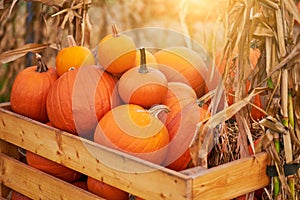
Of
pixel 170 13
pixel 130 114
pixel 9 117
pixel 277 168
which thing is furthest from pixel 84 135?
pixel 170 13

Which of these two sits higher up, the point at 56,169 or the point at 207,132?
the point at 207,132

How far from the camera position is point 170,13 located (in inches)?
115

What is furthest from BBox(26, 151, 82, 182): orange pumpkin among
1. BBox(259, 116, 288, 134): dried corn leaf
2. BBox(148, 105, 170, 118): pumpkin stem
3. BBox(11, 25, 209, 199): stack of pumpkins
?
BBox(259, 116, 288, 134): dried corn leaf

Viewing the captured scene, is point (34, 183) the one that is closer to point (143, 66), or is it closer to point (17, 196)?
point (17, 196)

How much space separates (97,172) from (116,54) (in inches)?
13.0

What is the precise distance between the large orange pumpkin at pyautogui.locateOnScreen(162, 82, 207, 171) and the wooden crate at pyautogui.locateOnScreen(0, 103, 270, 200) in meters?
0.13

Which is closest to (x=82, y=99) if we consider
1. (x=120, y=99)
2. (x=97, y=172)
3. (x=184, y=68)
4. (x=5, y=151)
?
(x=120, y=99)

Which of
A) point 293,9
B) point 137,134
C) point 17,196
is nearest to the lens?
point 293,9

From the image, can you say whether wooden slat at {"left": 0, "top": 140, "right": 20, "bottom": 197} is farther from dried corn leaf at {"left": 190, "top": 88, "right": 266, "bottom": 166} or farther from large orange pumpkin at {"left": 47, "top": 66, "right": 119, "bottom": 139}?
dried corn leaf at {"left": 190, "top": 88, "right": 266, "bottom": 166}

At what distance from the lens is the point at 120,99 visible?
1746mm

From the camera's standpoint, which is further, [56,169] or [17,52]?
[17,52]

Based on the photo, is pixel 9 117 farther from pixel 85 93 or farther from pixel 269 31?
pixel 269 31

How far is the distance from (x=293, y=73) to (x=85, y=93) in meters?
0.57

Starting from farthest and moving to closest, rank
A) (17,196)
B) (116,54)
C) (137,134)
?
1. (17,196)
2. (116,54)
3. (137,134)
